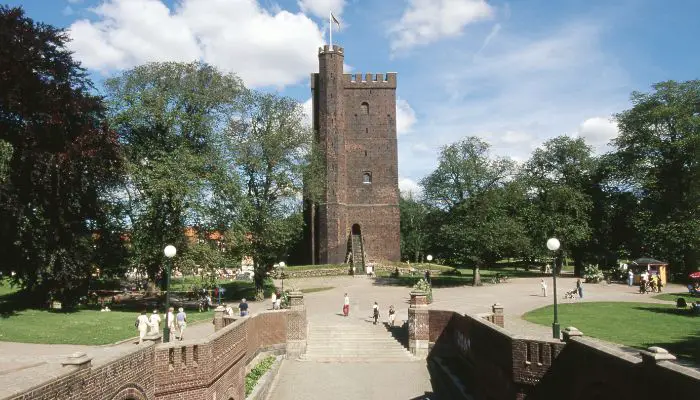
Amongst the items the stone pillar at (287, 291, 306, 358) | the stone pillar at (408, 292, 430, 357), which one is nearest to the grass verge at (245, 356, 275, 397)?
the stone pillar at (287, 291, 306, 358)

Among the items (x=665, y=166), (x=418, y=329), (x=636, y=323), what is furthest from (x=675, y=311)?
(x=665, y=166)

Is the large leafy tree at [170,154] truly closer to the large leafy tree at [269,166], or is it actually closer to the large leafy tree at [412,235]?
the large leafy tree at [269,166]

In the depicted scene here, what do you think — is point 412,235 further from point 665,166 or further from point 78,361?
point 78,361

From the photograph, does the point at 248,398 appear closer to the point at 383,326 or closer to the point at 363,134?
the point at 383,326

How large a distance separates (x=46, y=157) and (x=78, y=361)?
663 inches

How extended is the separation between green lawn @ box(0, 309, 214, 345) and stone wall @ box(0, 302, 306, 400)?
166 inches

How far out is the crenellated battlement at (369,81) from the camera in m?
52.2

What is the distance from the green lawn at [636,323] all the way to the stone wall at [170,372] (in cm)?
1207

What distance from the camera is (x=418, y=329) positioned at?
22250 mm

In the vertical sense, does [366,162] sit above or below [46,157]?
above

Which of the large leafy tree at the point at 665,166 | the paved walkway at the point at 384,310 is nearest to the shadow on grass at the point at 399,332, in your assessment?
the paved walkway at the point at 384,310

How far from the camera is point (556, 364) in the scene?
1235cm

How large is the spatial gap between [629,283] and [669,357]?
3228 cm

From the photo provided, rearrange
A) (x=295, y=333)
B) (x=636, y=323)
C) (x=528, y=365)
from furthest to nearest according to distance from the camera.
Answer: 1. (x=295, y=333)
2. (x=636, y=323)
3. (x=528, y=365)
